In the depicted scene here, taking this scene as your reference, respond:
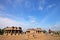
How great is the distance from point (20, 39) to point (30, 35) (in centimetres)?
303

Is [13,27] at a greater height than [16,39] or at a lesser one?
greater

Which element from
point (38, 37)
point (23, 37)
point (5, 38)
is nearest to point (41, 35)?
point (38, 37)

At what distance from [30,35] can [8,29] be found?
10.8 meters

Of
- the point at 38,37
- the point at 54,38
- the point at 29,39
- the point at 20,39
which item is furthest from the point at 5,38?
the point at 54,38

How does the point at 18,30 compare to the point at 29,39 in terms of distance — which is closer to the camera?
Result: the point at 29,39

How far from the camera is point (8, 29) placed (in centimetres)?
3919

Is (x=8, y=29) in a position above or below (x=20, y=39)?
above

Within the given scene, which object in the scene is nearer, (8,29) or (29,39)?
(29,39)

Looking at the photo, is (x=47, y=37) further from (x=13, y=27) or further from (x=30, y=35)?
(x=13, y=27)

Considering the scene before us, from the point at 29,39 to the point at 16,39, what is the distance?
3.60 metres

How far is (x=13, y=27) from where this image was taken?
39.7m

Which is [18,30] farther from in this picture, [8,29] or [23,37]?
[23,37]

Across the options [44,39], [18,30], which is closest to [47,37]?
[44,39]

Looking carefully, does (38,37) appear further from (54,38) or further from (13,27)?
(13,27)
